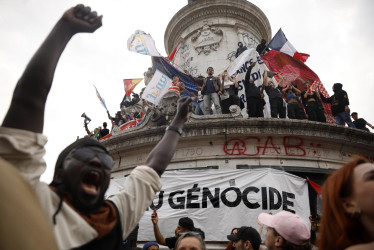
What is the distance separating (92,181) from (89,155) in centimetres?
15

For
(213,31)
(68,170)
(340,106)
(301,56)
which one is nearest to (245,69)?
(340,106)

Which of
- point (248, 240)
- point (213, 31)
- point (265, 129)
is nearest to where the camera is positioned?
point (248, 240)

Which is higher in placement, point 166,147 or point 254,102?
point 254,102

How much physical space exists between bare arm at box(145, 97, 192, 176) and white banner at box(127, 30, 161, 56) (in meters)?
9.13

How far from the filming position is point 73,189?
5.13 feet

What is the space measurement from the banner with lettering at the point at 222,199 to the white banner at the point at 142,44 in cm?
603

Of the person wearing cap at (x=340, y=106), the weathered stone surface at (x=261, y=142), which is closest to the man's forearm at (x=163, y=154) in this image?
the weathered stone surface at (x=261, y=142)

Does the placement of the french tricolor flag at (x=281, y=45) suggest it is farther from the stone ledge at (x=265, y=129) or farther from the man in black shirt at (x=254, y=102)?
the stone ledge at (x=265, y=129)

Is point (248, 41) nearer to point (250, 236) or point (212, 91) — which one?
point (212, 91)

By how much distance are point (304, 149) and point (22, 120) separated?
7948 mm

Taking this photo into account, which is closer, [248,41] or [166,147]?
[166,147]

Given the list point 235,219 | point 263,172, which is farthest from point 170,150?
point 263,172

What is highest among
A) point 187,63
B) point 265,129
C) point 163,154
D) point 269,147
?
point 187,63

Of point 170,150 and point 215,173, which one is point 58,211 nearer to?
point 170,150
